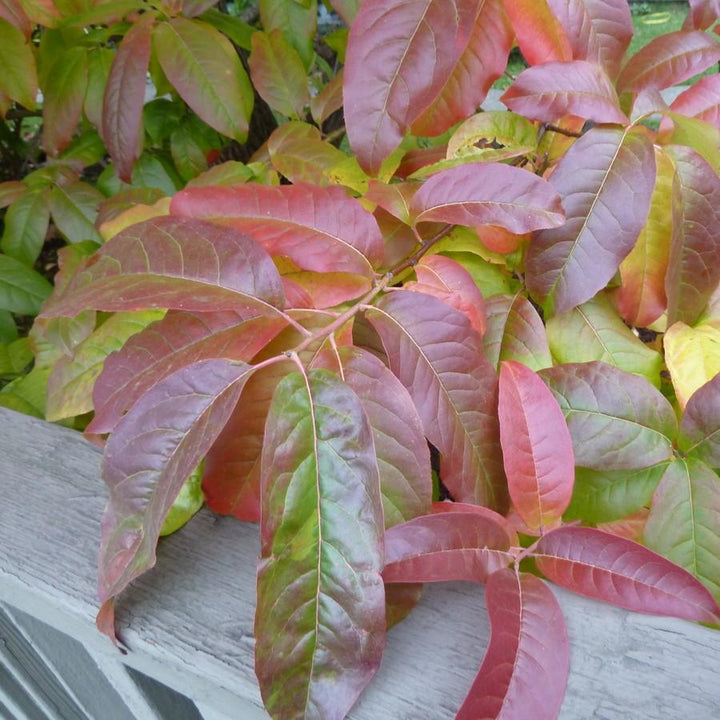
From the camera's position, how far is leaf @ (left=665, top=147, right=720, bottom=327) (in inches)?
24.4

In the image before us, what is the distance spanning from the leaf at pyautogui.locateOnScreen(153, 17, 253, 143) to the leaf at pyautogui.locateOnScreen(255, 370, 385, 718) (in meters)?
0.73

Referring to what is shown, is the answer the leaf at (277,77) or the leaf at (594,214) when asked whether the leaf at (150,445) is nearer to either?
the leaf at (594,214)

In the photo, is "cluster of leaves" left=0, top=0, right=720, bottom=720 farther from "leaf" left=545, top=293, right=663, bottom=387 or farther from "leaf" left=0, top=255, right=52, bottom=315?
"leaf" left=0, top=255, right=52, bottom=315

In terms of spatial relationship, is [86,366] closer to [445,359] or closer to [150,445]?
[150,445]

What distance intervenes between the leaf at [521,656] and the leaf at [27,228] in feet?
3.66

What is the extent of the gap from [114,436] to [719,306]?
0.62m

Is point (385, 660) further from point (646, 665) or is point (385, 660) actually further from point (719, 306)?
point (719, 306)

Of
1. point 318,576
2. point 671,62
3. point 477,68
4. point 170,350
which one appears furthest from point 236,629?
point 671,62

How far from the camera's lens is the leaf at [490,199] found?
572 millimetres

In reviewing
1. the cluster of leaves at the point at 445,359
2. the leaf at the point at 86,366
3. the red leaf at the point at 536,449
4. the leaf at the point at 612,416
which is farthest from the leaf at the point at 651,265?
the leaf at the point at 86,366

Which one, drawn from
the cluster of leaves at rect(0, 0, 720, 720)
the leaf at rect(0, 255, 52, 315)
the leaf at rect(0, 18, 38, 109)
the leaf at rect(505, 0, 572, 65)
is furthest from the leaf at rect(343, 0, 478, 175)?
the leaf at rect(0, 255, 52, 315)

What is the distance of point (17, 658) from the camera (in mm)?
870

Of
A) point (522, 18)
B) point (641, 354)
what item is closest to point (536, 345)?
point (641, 354)

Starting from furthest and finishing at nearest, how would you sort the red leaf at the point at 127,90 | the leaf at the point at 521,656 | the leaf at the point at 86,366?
the red leaf at the point at 127,90, the leaf at the point at 86,366, the leaf at the point at 521,656
